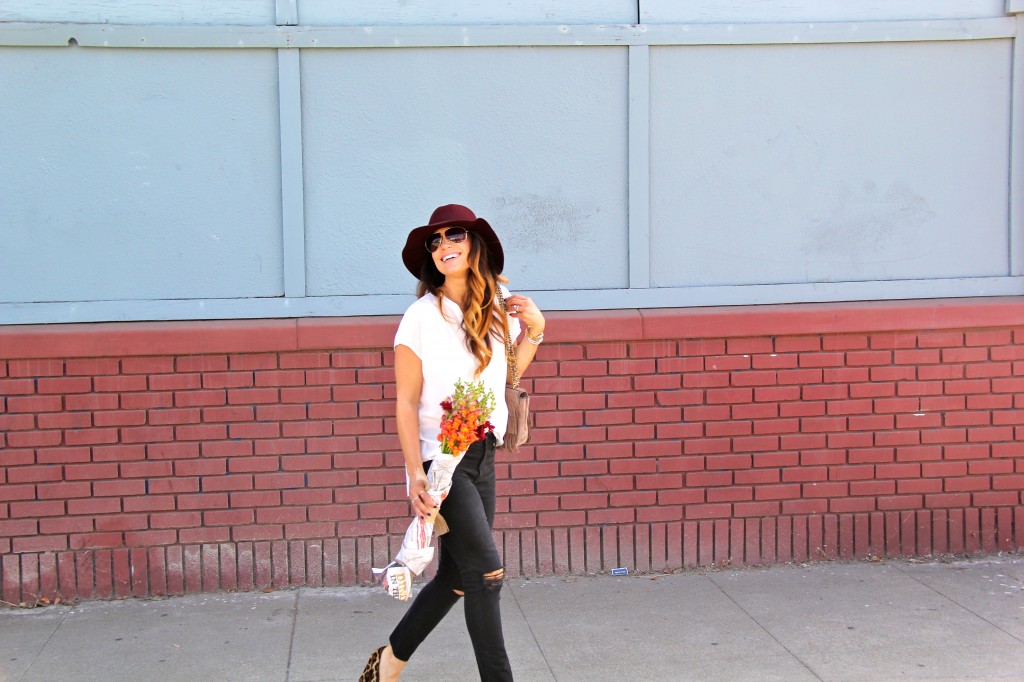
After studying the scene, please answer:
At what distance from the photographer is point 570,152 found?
541 centimetres

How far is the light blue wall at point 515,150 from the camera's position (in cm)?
515

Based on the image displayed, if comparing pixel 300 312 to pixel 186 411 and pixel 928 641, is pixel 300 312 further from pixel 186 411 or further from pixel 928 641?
pixel 928 641

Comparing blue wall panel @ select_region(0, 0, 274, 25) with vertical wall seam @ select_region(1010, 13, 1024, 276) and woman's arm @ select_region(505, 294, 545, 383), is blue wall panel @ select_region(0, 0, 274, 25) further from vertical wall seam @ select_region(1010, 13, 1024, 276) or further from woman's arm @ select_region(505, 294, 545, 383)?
vertical wall seam @ select_region(1010, 13, 1024, 276)

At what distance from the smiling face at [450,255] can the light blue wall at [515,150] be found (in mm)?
1678

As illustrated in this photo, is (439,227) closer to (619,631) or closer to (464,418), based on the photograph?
(464,418)

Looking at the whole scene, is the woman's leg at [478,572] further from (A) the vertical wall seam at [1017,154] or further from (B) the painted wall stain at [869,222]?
(A) the vertical wall seam at [1017,154]

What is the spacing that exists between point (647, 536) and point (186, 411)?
228 centimetres


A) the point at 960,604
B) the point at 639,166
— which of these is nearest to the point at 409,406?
the point at 639,166

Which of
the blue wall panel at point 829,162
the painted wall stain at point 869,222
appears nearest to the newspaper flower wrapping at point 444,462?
the blue wall panel at point 829,162

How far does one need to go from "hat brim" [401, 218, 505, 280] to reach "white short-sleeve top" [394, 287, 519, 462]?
6.2 inches

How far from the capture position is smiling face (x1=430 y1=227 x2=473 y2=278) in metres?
3.67

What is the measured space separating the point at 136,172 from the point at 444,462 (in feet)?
8.32

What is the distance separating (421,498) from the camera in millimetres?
3521

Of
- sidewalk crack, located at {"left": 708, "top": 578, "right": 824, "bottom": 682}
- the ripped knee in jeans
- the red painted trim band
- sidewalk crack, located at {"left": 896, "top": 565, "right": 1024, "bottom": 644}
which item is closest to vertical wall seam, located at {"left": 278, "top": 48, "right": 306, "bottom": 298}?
the red painted trim band
